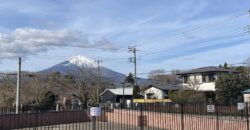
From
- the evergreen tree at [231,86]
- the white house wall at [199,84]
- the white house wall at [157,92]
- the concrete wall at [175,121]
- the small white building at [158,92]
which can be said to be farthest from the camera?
the small white building at [158,92]

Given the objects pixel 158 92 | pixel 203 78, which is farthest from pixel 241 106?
pixel 158 92

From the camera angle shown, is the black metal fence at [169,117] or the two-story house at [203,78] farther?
the two-story house at [203,78]

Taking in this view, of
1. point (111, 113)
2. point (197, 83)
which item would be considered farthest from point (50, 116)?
point (197, 83)

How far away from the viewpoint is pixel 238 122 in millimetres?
24547

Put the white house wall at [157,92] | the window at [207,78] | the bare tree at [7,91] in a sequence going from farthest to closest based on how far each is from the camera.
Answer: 1. the white house wall at [157,92]
2. the window at [207,78]
3. the bare tree at [7,91]

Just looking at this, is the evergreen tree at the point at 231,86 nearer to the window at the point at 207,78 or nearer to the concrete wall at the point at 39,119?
the window at the point at 207,78

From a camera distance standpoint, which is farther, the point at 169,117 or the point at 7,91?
the point at 7,91

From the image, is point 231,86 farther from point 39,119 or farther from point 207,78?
point 39,119

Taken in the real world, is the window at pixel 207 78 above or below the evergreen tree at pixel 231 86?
above

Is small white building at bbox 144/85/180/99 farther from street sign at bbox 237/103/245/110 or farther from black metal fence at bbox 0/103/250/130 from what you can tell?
street sign at bbox 237/103/245/110

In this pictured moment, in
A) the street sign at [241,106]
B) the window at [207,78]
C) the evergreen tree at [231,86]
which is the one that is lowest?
the street sign at [241,106]

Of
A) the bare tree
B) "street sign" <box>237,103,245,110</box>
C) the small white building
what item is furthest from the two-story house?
"street sign" <box>237,103,245,110</box>

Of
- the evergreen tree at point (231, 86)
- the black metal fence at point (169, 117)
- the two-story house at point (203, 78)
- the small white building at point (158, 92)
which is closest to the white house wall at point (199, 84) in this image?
the two-story house at point (203, 78)

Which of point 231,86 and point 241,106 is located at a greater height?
point 231,86
